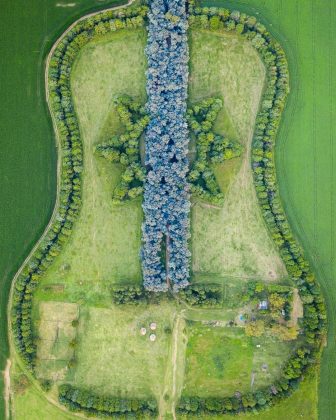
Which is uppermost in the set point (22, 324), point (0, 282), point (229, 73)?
point (229, 73)

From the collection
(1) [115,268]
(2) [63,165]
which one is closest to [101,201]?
(2) [63,165]

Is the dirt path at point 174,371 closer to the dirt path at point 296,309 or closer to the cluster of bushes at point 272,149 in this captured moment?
the dirt path at point 296,309

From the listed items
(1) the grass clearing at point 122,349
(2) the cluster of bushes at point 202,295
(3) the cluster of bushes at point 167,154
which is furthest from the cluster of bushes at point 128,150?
(1) the grass clearing at point 122,349

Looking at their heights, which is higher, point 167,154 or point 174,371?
point 167,154

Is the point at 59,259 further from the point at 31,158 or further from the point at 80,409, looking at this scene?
the point at 80,409

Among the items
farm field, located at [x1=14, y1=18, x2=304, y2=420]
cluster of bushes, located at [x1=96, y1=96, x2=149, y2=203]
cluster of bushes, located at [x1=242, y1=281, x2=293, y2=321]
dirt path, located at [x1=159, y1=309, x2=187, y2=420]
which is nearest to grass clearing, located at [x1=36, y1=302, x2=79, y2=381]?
farm field, located at [x1=14, y1=18, x2=304, y2=420]

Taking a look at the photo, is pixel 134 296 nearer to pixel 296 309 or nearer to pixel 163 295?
pixel 163 295

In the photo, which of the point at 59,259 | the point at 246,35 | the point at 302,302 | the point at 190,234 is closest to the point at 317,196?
the point at 302,302
